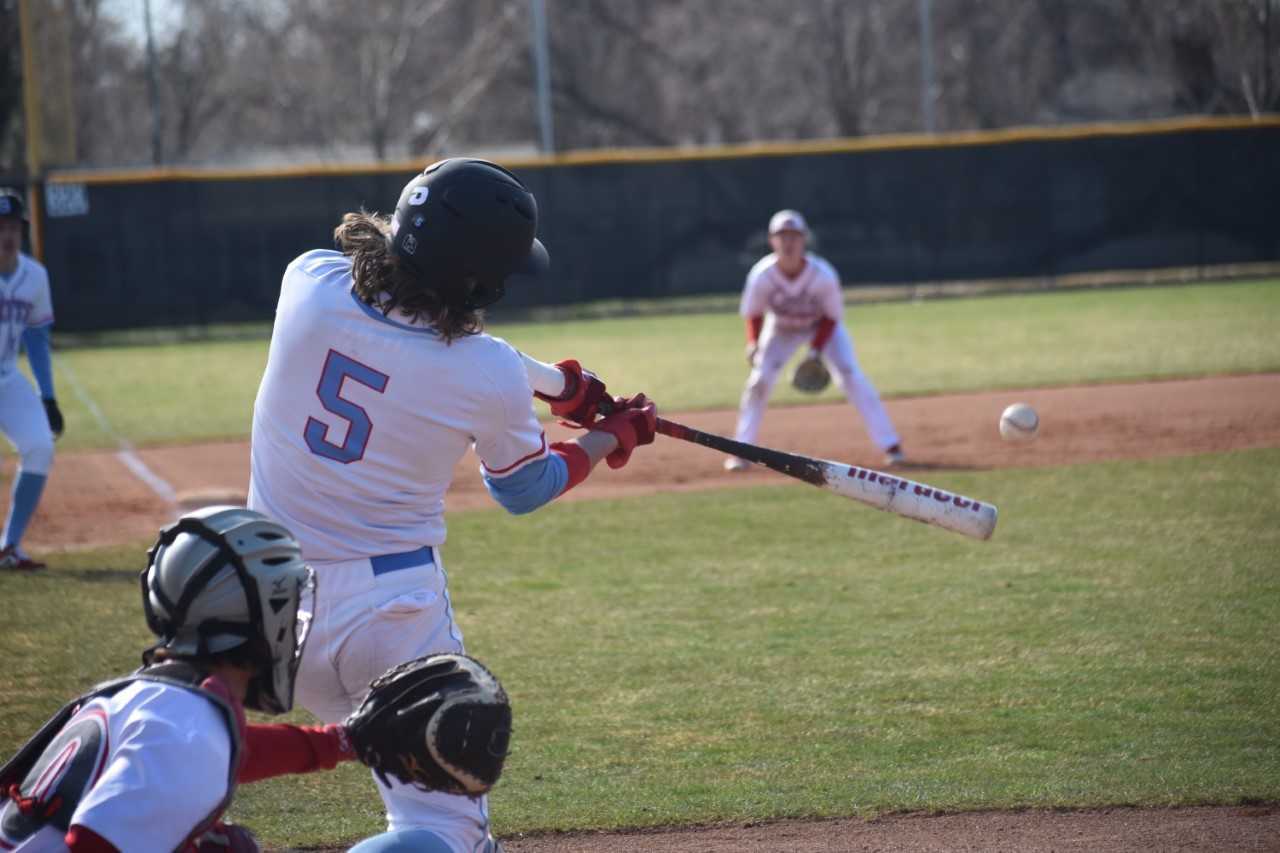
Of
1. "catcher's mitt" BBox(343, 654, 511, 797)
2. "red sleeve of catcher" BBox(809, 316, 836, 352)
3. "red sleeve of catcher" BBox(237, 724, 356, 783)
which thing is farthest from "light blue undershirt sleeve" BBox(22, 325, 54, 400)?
"catcher's mitt" BBox(343, 654, 511, 797)

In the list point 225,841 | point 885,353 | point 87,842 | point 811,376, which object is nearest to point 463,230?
point 225,841

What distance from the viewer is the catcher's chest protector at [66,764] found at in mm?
2631

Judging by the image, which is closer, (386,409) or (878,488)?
(386,409)

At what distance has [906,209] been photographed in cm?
2702

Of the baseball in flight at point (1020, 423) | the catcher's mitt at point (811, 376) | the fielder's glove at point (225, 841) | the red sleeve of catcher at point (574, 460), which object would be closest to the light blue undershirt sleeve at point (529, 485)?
the red sleeve of catcher at point (574, 460)

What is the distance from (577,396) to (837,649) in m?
2.81

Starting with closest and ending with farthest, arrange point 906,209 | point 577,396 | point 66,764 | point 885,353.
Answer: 1. point 66,764
2. point 577,396
3. point 885,353
4. point 906,209

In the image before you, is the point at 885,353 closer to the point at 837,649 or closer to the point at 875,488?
the point at 837,649

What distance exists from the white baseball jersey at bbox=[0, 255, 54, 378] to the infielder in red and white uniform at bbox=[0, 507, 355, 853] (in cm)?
717

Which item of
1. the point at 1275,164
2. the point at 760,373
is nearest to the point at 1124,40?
the point at 1275,164

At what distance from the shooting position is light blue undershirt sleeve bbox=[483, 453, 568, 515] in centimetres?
381

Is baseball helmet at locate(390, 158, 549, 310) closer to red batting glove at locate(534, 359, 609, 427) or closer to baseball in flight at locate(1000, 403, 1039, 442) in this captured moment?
red batting glove at locate(534, 359, 609, 427)

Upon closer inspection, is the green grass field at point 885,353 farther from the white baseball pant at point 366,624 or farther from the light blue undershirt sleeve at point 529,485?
the white baseball pant at point 366,624

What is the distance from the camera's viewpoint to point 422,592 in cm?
356
